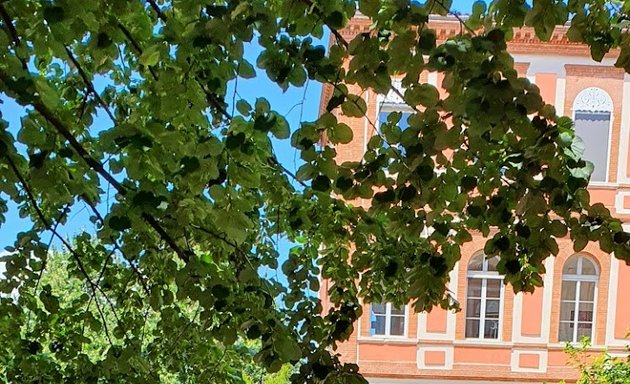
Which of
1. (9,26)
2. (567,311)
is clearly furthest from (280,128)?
(567,311)

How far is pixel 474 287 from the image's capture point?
5.96 metres

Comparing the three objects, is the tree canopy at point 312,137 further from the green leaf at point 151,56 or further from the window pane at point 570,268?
the window pane at point 570,268

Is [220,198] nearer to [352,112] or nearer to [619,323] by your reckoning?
[352,112]

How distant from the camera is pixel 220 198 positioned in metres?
0.79

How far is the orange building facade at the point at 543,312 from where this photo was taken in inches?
228

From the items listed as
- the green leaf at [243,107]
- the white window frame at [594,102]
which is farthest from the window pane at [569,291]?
the green leaf at [243,107]

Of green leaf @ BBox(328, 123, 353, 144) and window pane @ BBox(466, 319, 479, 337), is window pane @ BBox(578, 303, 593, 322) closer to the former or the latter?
window pane @ BBox(466, 319, 479, 337)

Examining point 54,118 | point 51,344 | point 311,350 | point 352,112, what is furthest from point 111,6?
point 51,344

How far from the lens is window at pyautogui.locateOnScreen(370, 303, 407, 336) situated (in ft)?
19.6

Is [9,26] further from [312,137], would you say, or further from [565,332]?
[565,332]

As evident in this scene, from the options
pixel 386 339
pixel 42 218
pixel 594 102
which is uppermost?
pixel 594 102

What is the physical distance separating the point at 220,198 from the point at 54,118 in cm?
28

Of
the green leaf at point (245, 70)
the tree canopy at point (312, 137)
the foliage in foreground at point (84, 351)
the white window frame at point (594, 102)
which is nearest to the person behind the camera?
the tree canopy at point (312, 137)

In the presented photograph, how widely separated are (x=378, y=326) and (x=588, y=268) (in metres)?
1.84
